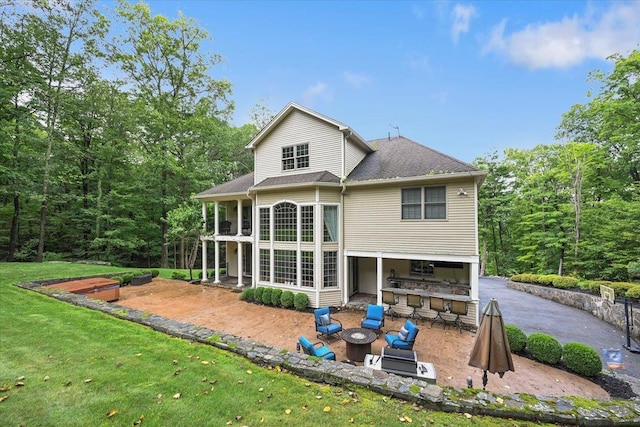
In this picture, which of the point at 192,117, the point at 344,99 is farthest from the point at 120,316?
the point at 344,99

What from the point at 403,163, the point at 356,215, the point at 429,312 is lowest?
the point at 429,312

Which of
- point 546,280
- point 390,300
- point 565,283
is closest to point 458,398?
point 390,300

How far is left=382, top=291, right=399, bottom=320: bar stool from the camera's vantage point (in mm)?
10030

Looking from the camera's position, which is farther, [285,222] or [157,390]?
[285,222]

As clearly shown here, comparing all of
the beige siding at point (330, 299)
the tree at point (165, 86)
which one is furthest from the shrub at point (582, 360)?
the tree at point (165, 86)

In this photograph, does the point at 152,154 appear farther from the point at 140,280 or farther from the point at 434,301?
the point at 434,301

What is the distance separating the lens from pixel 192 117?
22.7 meters

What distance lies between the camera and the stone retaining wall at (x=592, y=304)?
8.73 meters

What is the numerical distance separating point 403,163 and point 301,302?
7494mm

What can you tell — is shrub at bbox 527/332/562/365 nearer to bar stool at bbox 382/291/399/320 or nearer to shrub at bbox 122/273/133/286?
bar stool at bbox 382/291/399/320

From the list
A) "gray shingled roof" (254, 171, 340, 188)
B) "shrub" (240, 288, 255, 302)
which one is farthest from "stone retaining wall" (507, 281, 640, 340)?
"shrub" (240, 288, 255, 302)

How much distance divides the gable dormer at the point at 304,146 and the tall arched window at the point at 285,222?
6.13 feet

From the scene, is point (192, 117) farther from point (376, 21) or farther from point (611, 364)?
point (611, 364)

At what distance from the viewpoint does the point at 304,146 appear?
490 inches
